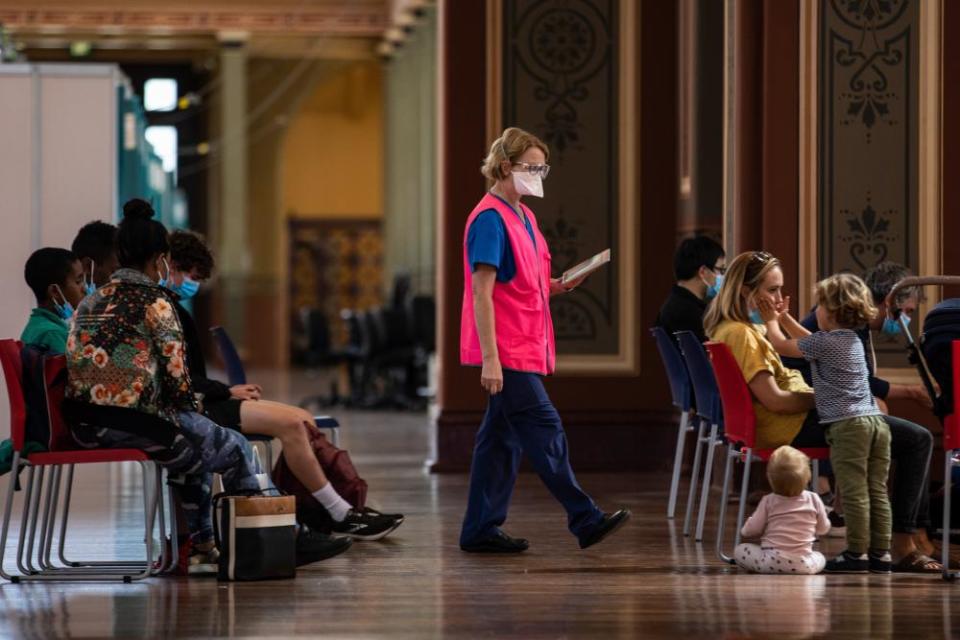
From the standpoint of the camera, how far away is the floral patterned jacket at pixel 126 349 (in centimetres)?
481

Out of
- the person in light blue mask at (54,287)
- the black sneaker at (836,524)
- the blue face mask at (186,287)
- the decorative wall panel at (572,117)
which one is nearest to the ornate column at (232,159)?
the decorative wall panel at (572,117)

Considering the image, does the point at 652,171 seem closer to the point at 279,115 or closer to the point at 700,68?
the point at 700,68

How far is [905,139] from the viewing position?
6812 millimetres

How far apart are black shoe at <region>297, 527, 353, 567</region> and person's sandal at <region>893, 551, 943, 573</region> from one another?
1.68 m

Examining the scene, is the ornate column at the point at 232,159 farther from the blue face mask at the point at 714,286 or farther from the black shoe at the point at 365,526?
the black shoe at the point at 365,526

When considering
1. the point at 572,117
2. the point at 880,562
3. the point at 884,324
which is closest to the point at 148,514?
the point at 880,562

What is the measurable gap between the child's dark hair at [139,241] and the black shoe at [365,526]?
1264 mm

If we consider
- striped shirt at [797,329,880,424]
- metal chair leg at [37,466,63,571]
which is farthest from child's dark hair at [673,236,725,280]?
metal chair leg at [37,466,63,571]

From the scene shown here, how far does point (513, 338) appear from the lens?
5.38 m

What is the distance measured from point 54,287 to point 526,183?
1.52 meters

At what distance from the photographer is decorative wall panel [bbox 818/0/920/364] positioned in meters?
6.81

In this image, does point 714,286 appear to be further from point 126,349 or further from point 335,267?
point 335,267

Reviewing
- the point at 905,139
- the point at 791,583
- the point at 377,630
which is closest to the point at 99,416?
the point at 377,630

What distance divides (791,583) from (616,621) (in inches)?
33.0
